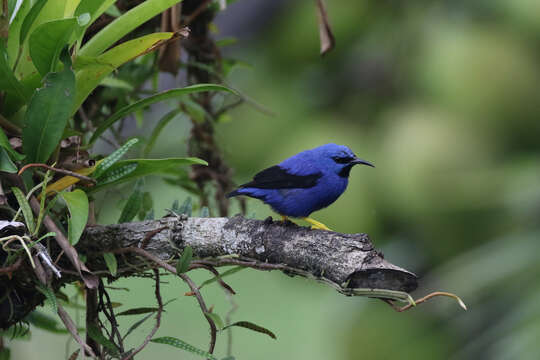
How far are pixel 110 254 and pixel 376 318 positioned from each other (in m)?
2.55

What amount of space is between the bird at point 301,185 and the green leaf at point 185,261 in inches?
12.4

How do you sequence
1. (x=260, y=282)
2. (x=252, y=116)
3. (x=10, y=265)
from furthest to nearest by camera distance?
1. (x=260, y=282)
2. (x=252, y=116)
3. (x=10, y=265)

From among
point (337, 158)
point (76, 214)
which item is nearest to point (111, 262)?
point (76, 214)

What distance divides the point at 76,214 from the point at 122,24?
37cm

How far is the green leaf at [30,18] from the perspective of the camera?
3.63ft

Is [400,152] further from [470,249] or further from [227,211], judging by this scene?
[227,211]

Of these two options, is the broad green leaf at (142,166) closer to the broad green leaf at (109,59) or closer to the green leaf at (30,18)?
the broad green leaf at (109,59)

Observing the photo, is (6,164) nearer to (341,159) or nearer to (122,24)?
(122,24)

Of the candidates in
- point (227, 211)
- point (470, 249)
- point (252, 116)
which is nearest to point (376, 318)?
point (470, 249)

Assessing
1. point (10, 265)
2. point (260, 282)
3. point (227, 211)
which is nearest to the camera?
point (10, 265)

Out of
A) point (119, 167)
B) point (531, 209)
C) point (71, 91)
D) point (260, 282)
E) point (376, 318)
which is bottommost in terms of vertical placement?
point (260, 282)

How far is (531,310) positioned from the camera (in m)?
2.95

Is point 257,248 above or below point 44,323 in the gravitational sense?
above

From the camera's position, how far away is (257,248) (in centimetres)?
108
